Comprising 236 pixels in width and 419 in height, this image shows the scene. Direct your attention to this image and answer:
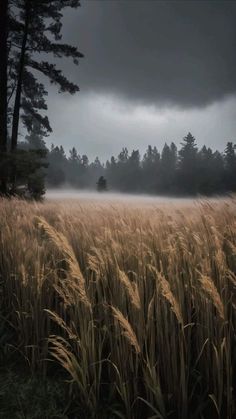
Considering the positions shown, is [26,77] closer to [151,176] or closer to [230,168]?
[230,168]

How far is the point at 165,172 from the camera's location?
90750 mm

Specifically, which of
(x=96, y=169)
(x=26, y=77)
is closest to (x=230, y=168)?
(x=26, y=77)

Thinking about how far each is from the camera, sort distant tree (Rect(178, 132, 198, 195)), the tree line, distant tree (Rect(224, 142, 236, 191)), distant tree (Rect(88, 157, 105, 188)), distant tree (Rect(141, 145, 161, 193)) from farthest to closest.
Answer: distant tree (Rect(88, 157, 105, 188)) < distant tree (Rect(141, 145, 161, 193)) < distant tree (Rect(178, 132, 198, 195)) < distant tree (Rect(224, 142, 236, 191)) < the tree line

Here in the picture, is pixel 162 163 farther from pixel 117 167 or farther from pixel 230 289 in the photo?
pixel 230 289

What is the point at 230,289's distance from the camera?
2.02m

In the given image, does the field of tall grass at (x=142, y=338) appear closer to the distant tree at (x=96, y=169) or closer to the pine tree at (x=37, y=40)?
the pine tree at (x=37, y=40)

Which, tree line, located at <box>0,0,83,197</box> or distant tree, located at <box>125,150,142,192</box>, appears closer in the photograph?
tree line, located at <box>0,0,83,197</box>

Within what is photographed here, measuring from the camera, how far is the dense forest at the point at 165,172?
225ft

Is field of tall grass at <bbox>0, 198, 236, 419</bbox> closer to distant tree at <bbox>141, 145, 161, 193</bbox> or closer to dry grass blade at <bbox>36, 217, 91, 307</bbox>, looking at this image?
dry grass blade at <bbox>36, 217, 91, 307</bbox>

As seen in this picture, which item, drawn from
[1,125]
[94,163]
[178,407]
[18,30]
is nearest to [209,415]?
[178,407]

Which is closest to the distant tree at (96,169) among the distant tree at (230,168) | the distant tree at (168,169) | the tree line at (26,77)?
the distant tree at (168,169)

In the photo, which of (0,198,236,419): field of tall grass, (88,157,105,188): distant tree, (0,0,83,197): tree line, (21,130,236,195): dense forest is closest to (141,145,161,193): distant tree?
(21,130,236,195): dense forest

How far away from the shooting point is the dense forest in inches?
2694

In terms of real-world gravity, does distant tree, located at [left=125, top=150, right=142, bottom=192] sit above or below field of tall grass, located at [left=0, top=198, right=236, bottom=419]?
above
